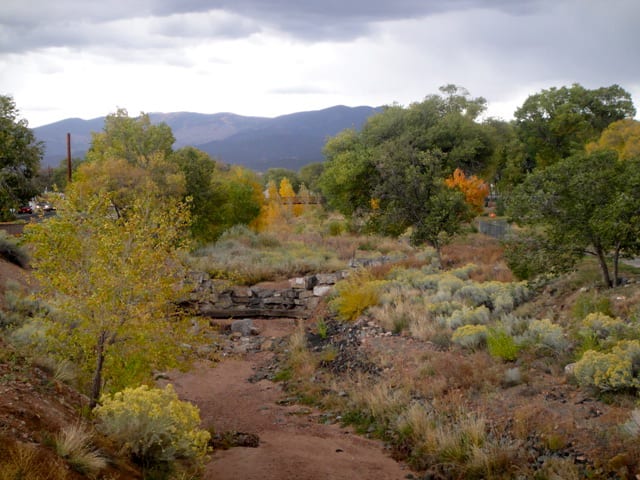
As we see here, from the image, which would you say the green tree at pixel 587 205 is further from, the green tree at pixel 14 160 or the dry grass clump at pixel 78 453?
the green tree at pixel 14 160

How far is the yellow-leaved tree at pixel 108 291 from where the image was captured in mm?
8062

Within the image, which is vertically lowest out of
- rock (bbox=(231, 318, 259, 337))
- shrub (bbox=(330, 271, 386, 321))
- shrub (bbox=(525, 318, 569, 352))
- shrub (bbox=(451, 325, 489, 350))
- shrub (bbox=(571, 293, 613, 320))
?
rock (bbox=(231, 318, 259, 337))

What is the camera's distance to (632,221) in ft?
42.2

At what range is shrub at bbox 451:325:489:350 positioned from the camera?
12695 millimetres

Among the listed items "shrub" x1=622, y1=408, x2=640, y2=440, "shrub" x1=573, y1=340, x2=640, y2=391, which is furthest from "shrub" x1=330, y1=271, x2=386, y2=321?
"shrub" x1=622, y1=408, x2=640, y2=440

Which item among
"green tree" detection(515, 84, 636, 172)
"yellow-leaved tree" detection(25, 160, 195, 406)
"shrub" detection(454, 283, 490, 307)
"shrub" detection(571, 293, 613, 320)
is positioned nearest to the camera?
"yellow-leaved tree" detection(25, 160, 195, 406)

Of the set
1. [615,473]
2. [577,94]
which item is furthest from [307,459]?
[577,94]

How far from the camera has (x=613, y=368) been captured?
9.12 meters

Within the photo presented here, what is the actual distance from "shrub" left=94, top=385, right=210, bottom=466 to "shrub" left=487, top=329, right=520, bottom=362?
6.54 m

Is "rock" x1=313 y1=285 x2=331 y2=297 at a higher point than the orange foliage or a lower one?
lower

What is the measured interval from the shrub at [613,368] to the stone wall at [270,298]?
13.4 m

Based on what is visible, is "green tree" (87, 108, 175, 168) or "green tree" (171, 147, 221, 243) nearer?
"green tree" (87, 108, 175, 168)

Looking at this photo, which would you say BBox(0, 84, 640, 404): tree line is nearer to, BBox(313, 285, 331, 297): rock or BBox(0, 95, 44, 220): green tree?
BBox(0, 95, 44, 220): green tree

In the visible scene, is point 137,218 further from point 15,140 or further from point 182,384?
point 15,140
